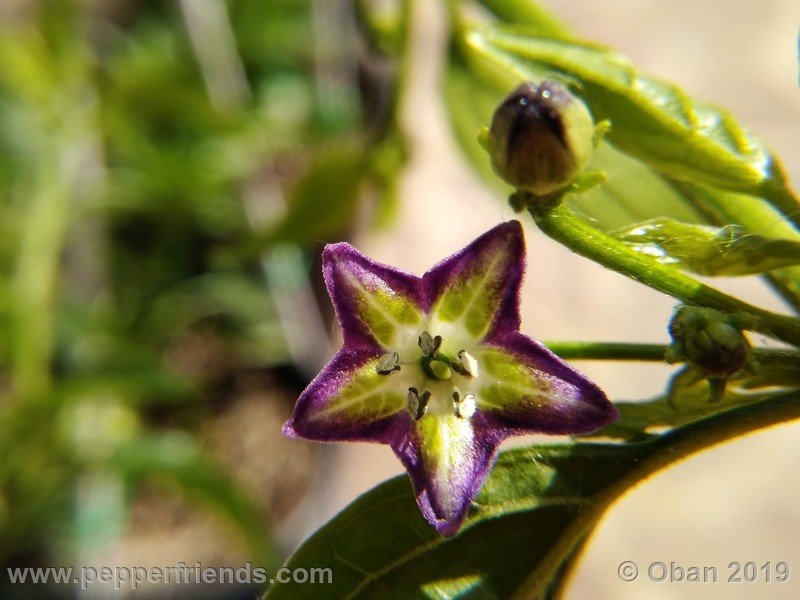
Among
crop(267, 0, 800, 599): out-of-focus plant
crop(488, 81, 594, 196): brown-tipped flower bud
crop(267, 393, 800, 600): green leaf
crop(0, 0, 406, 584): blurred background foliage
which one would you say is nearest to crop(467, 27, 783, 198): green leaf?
crop(267, 0, 800, 599): out-of-focus plant

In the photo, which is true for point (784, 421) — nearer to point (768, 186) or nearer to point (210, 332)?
point (768, 186)

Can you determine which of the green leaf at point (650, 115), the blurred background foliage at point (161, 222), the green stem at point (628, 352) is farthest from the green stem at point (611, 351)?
the blurred background foliage at point (161, 222)

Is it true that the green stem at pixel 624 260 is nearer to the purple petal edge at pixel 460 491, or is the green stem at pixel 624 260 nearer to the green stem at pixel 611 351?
the green stem at pixel 611 351

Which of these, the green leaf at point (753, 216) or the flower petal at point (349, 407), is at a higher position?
the green leaf at point (753, 216)

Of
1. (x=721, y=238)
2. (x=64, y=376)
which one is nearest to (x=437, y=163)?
(x=64, y=376)

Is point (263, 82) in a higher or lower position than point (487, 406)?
higher

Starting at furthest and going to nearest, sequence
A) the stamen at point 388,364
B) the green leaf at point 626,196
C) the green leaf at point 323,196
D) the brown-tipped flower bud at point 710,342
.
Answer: the green leaf at point 323,196 → the green leaf at point 626,196 → the stamen at point 388,364 → the brown-tipped flower bud at point 710,342

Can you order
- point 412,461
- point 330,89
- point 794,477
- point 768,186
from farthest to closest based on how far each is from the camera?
point 330,89, point 794,477, point 768,186, point 412,461
